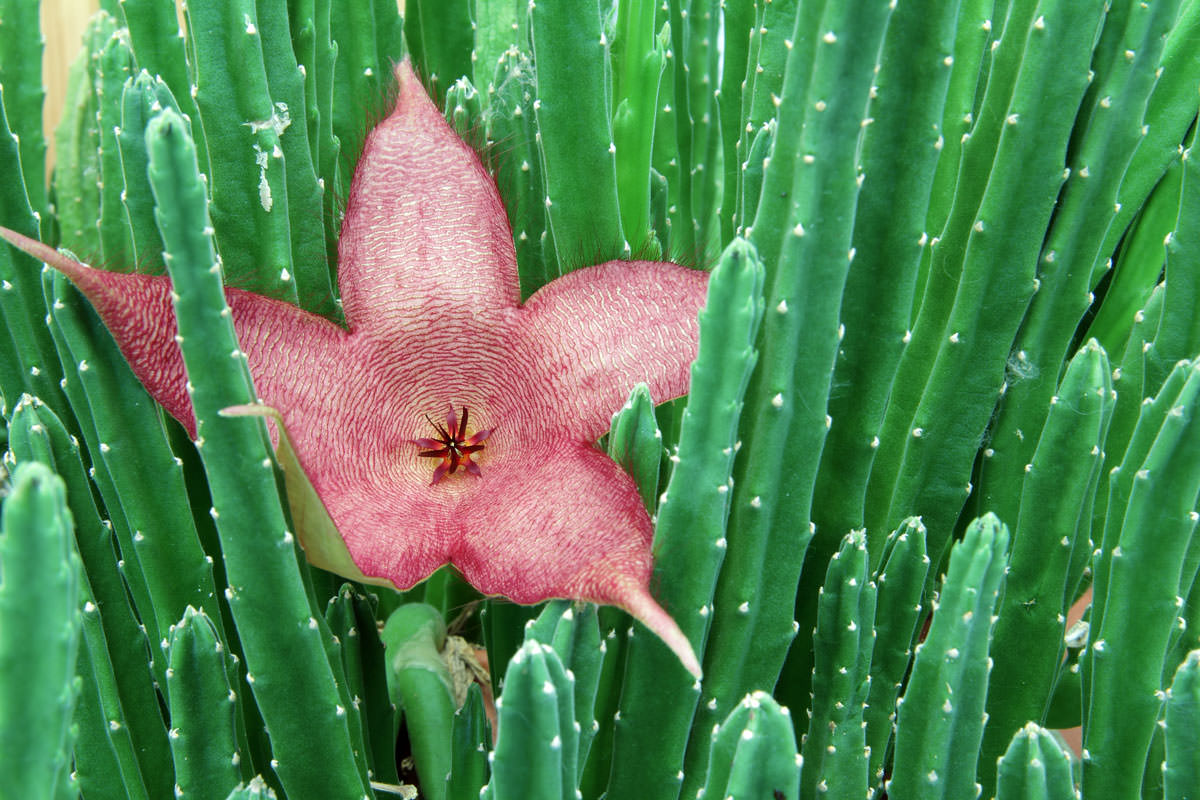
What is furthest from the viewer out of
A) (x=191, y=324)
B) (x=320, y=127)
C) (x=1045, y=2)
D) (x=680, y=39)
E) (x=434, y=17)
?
(x=680, y=39)

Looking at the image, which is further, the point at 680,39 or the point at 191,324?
the point at 680,39

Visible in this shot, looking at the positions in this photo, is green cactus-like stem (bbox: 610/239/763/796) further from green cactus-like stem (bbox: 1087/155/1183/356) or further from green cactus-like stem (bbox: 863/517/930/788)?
green cactus-like stem (bbox: 1087/155/1183/356)

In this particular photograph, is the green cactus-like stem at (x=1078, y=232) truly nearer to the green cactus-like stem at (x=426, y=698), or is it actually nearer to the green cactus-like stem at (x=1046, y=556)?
the green cactus-like stem at (x=1046, y=556)

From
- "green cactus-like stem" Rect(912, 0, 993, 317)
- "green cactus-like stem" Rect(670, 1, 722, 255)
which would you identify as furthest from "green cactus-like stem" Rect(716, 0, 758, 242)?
"green cactus-like stem" Rect(912, 0, 993, 317)

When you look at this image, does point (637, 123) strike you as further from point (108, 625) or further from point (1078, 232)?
point (108, 625)

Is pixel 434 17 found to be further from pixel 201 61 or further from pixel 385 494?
pixel 385 494

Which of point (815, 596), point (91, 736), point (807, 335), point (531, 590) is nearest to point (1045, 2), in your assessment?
point (807, 335)
